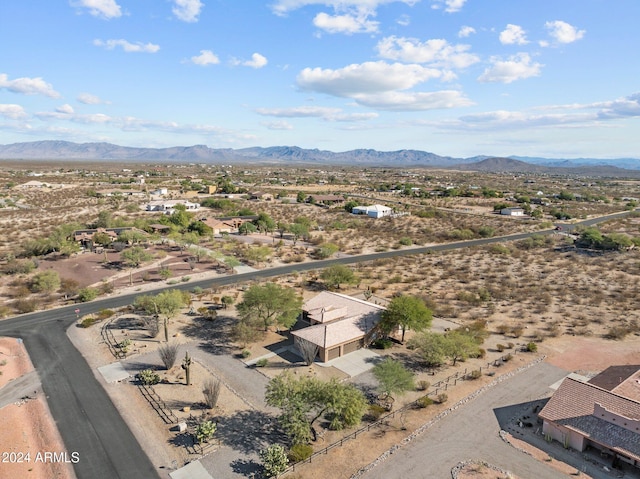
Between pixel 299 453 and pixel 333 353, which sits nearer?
pixel 299 453

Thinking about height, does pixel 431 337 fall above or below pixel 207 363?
above

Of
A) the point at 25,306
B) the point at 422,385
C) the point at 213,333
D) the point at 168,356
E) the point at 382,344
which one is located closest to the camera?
the point at 422,385

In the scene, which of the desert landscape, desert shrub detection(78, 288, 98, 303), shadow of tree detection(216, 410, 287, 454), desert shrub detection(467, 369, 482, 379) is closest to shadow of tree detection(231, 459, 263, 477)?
the desert landscape

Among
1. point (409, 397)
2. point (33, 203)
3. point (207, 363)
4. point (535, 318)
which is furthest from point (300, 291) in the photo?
point (33, 203)

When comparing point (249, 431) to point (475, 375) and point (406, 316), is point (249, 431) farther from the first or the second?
point (475, 375)

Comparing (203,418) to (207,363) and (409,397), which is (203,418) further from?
(409,397)

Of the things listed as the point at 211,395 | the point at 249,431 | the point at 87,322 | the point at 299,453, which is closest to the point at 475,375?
the point at 299,453
